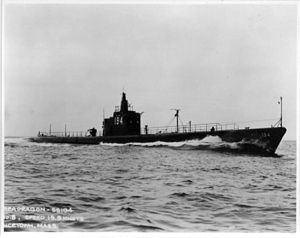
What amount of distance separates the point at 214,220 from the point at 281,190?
1400 millimetres

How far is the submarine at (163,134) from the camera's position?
914 centimetres

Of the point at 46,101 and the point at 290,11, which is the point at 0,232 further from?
the point at 290,11

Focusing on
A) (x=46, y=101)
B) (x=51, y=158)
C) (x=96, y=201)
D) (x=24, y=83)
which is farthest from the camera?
(x=51, y=158)

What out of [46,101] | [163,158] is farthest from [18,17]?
[163,158]

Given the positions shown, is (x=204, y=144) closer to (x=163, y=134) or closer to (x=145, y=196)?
(x=163, y=134)

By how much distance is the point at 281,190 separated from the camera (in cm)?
611

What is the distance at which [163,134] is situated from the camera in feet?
41.1

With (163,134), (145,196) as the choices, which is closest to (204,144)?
(163,134)

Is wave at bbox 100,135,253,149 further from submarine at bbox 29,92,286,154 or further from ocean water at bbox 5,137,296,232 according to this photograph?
ocean water at bbox 5,137,296,232

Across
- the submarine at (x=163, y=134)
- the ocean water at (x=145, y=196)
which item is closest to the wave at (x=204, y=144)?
the submarine at (x=163, y=134)

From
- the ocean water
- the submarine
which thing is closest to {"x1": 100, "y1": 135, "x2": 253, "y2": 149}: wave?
the submarine

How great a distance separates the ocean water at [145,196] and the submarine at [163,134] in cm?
132

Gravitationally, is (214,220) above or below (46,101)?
below

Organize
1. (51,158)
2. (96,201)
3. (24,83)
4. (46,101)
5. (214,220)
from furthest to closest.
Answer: (51,158), (46,101), (24,83), (96,201), (214,220)
